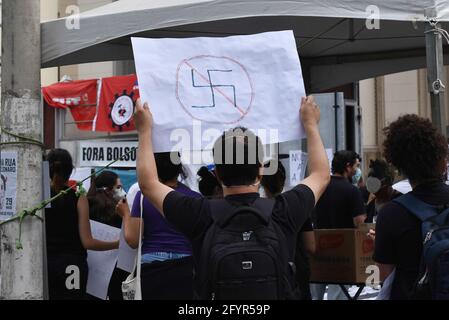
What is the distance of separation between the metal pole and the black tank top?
2.21m

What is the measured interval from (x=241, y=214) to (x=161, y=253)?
1071mm

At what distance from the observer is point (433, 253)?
8.43 ft

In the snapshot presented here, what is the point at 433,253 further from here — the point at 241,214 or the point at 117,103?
the point at 117,103

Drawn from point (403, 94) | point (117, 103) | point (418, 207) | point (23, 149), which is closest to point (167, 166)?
point (23, 149)

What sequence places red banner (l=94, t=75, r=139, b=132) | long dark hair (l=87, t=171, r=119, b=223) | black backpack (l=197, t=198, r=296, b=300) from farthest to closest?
red banner (l=94, t=75, r=139, b=132) → long dark hair (l=87, t=171, r=119, b=223) → black backpack (l=197, t=198, r=296, b=300)

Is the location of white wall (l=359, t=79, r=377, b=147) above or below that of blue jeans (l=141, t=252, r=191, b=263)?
above

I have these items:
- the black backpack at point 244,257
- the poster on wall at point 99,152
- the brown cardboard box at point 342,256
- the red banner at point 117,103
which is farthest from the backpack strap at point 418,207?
the red banner at point 117,103

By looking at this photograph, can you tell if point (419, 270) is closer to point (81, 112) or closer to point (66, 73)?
point (81, 112)

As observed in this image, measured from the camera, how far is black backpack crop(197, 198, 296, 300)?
8.21 feet

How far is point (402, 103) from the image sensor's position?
689 inches

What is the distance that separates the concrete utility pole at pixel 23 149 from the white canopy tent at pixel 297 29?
0.43 feet

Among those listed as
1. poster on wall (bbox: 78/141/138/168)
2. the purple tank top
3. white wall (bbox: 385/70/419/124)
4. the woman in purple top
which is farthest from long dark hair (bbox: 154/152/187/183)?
white wall (bbox: 385/70/419/124)

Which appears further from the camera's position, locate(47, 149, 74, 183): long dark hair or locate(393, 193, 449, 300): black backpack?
locate(47, 149, 74, 183): long dark hair

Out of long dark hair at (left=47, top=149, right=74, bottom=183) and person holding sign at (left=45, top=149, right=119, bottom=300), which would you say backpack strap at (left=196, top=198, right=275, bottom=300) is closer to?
person holding sign at (left=45, top=149, right=119, bottom=300)
